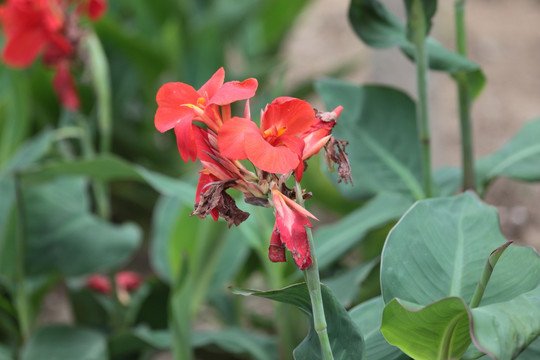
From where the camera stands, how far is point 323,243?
1.14 metres

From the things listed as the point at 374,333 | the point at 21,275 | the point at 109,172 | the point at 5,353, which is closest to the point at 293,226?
the point at 374,333

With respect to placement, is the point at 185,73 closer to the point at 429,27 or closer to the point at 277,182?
the point at 429,27

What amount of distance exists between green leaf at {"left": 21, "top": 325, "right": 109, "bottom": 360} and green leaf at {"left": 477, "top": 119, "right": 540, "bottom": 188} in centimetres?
77

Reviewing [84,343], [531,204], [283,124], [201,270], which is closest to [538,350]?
[283,124]

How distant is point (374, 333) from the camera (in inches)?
28.0

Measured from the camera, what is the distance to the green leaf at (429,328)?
57 centimetres

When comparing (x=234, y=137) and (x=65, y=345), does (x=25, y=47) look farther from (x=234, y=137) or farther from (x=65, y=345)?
(x=234, y=137)

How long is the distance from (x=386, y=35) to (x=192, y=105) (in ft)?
1.78

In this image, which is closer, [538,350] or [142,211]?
[538,350]

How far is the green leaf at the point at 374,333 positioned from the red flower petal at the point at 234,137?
0.27m

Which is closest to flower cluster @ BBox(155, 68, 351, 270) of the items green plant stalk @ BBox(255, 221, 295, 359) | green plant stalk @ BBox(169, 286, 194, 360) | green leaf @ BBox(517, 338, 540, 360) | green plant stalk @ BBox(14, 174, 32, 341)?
green leaf @ BBox(517, 338, 540, 360)

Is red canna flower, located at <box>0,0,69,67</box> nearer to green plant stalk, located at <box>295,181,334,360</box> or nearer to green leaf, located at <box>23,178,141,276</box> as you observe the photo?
green leaf, located at <box>23,178,141,276</box>

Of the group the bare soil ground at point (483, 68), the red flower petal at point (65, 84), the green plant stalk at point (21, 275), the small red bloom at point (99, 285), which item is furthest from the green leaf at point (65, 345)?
the bare soil ground at point (483, 68)

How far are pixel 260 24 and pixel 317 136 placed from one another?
198 centimetres
